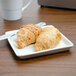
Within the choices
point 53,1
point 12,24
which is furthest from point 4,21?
point 53,1

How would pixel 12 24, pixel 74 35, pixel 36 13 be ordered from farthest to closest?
pixel 36 13 < pixel 12 24 < pixel 74 35

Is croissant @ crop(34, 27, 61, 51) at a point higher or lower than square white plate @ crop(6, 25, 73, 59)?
higher

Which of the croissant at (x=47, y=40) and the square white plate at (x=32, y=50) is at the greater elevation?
the croissant at (x=47, y=40)

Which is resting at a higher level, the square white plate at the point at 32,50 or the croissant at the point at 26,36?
the croissant at the point at 26,36

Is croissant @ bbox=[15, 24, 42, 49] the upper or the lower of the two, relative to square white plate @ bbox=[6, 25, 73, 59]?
upper

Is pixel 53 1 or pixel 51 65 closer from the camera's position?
pixel 51 65

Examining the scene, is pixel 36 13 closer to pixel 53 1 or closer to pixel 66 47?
pixel 53 1

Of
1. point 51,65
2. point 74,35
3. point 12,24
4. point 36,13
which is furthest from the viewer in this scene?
point 36,13
